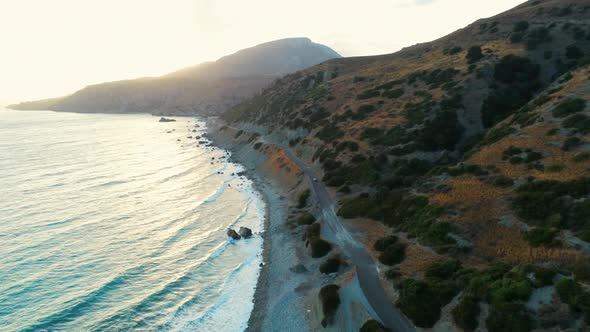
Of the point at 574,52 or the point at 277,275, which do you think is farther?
the point at 574,52

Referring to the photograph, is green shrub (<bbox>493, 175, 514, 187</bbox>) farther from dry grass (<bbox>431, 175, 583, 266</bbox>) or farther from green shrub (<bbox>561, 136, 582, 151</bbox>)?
green shrub (<bbox>561, 136, 582, 151</bbox>)

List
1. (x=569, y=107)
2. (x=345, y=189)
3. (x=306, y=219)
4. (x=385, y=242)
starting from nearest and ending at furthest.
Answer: (x=385, y=242), (x=569, y=107), (x=306, y=219), (x=345, y=189)

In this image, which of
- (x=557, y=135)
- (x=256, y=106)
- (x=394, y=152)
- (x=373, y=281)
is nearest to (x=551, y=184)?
(x=557, y=135)

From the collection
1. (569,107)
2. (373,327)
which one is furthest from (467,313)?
(569,107)

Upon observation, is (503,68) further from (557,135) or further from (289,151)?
(289,151)

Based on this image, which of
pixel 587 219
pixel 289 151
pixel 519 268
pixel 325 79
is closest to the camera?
pixel 519 268

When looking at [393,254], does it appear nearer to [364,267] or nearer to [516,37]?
[364,267]
